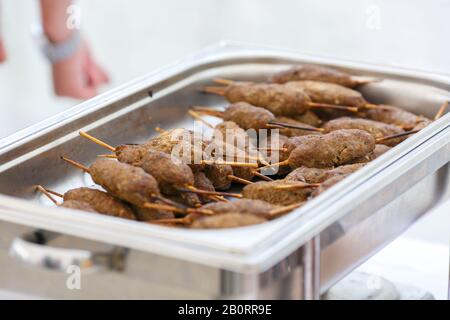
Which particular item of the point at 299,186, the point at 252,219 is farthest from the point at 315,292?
the point at 299,186

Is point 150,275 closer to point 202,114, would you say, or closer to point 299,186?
point 299,186

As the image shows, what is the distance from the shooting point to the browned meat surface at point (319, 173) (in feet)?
5.78

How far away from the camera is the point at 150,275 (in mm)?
1392

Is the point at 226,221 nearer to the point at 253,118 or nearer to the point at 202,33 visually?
the point at 253,118

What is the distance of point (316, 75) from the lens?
2293 millimetres

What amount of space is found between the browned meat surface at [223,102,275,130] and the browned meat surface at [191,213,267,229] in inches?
23.7

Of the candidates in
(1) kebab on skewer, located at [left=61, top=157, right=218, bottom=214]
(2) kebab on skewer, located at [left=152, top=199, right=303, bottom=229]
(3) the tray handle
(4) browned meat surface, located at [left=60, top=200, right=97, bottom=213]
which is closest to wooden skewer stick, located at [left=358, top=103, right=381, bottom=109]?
(2) kebab on skewer, located at [left=152, top=199, right=303, bottom=229]

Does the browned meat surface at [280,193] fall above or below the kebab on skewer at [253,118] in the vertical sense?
below

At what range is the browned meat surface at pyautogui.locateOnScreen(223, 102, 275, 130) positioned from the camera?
208 cm

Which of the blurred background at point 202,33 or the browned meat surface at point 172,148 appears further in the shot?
the blurred background at point 202,33

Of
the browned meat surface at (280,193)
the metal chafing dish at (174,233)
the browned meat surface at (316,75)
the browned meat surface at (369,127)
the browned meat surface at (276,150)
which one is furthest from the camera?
the browned meat surface at (316,75)

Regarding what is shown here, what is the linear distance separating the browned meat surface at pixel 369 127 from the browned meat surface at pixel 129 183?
1.94 feet

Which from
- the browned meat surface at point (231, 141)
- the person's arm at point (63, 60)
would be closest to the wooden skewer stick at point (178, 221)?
the browned meat surface at point (231, 141)

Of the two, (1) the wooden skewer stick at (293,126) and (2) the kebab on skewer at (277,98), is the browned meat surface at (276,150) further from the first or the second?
(2) the kebab on skewer at (277,98)
